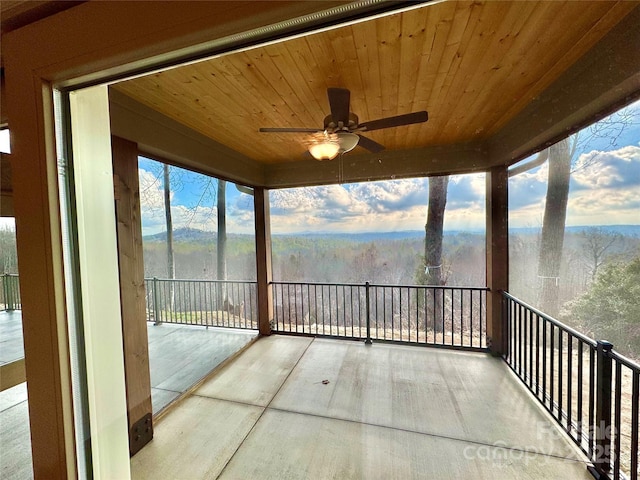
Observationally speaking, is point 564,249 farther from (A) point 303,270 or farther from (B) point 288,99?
(A) point 303,270

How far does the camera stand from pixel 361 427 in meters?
1.95

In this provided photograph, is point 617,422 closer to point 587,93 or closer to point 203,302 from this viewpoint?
point 587,93

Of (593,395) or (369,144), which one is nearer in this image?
(593,395)

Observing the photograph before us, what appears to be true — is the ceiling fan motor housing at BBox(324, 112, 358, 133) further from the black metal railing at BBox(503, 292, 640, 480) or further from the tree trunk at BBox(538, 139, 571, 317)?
the black metal railing at BBox(503, 292, 640, 480)

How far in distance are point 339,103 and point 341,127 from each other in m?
0.21

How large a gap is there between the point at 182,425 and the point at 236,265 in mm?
1819

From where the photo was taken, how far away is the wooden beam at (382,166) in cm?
308

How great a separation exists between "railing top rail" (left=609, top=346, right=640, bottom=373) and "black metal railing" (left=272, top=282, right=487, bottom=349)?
1.81m

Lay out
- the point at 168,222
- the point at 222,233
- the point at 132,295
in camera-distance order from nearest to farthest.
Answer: the point at 132,295, the point at 168,222, the point at 222,233

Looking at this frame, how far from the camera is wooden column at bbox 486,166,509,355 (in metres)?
2.88

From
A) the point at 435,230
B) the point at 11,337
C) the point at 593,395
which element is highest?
the point at 435,230

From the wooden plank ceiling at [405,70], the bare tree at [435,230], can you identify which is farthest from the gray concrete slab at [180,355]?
the bare tree at [435,230]

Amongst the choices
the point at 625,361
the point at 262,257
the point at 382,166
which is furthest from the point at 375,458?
the point at 382,166

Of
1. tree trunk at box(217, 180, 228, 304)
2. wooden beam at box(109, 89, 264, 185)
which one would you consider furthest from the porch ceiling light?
tree trunk at box(217, 180, 228, 304)
